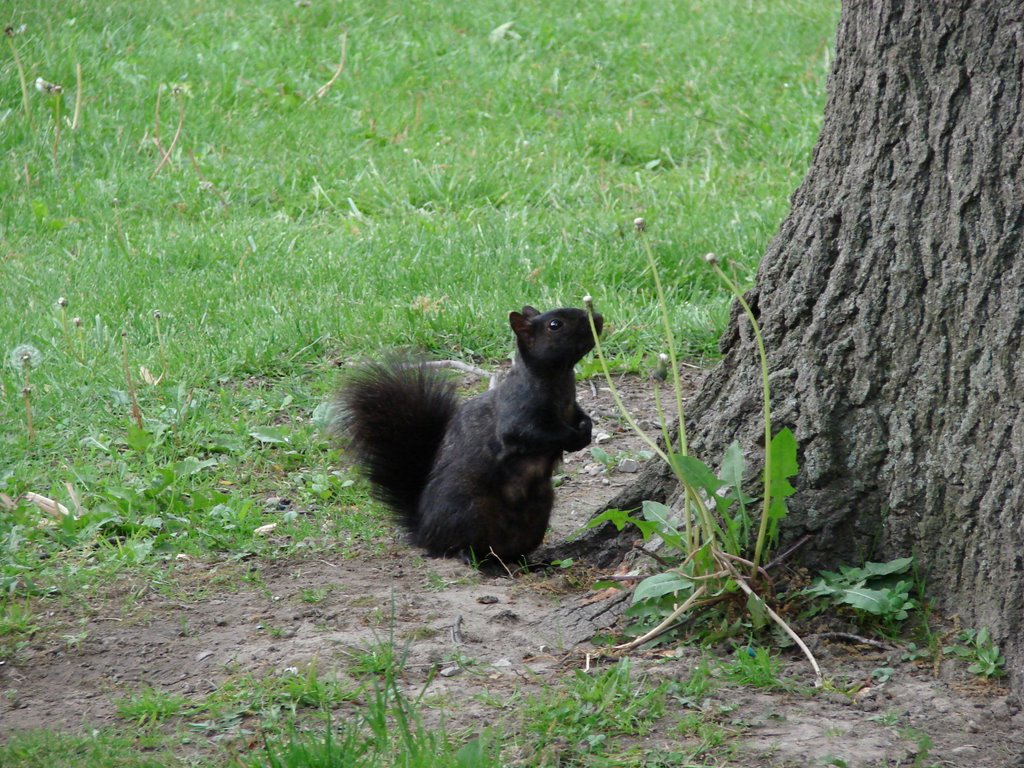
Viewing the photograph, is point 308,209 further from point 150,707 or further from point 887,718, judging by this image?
point 887,718

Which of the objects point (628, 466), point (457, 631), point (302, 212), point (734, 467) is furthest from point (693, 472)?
point (302, 212)

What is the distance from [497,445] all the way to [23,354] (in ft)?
6.35

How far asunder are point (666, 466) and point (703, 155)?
4.32 metres

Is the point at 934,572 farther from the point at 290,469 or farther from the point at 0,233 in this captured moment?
the point at 0,233

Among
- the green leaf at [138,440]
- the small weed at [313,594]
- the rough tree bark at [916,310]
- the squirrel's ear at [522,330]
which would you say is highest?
the rough tree bark at [916,310]

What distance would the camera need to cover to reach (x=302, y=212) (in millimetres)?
6598

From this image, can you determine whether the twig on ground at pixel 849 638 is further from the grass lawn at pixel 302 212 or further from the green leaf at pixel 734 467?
the grass lawn at pixel 302 212

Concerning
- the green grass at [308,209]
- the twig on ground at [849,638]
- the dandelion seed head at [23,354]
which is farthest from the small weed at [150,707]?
the dandelion seed head at [23,354]

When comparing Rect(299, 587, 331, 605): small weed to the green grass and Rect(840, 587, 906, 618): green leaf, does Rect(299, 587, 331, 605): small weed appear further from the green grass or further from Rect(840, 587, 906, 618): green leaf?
Rect(840, 587, 906, 618): green leaf

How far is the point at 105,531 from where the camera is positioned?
3729 millimetres

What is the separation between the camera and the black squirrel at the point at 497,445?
372 cm

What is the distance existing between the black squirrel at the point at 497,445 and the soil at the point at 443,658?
14 centimetres

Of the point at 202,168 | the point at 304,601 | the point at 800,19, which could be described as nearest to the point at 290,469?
the point at 304,601

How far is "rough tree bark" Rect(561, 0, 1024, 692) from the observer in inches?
101
